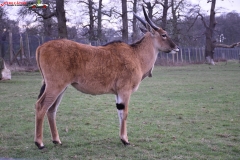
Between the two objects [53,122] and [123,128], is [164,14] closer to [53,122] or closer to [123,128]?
[123,128]

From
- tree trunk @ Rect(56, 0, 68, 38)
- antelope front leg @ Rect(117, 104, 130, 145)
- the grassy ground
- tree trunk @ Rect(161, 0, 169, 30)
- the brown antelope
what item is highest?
tree trunk @ Rect(161, 0, 169, 30)

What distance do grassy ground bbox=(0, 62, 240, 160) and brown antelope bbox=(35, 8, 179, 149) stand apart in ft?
1.40

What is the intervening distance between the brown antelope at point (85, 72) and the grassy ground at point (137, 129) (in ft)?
1.40

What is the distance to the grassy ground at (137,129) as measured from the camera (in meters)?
5.61

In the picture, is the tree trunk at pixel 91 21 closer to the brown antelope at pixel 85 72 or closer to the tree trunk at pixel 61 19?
the tree trunk at pixel 61 19

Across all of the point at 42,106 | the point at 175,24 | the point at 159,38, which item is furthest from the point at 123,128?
the point at 175,24

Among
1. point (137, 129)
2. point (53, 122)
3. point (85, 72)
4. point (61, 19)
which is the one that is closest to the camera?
point (85, 72)

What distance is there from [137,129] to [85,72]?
6.55 ft

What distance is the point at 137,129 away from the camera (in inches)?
289

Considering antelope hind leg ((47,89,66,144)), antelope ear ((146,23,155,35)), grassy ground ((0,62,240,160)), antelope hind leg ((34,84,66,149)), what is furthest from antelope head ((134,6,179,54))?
antelope hind leg ((34,84,66,149))

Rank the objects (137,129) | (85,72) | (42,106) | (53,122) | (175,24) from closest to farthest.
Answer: (42,106) < (85,72) < (53,122) < (137,129) < (175,24)

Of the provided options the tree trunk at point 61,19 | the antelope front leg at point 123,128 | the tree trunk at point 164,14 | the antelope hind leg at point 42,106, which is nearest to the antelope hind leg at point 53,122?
the antelope hind leg at point 42,106

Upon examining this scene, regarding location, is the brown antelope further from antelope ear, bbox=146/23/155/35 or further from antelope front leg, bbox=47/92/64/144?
antelope ear, bbox=146/23/155/35

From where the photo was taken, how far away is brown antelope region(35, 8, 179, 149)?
19.1 feet
